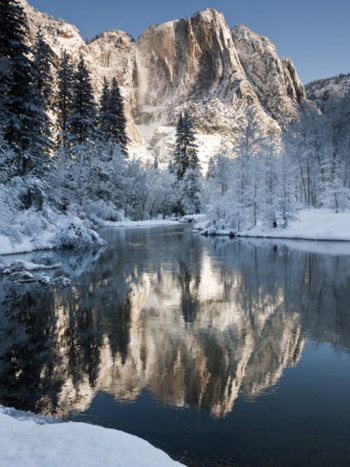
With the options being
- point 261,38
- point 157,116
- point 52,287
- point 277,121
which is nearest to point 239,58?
point 261,38

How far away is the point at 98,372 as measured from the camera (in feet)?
17.9

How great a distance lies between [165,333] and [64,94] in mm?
41468

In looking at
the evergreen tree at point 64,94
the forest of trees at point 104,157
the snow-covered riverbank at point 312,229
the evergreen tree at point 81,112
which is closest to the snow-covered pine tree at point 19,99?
the forest of trees at point 104,157

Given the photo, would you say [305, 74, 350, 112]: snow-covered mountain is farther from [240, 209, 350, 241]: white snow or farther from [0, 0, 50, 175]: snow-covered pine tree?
[0, 0, 50, 175]: snow-covered pine tree

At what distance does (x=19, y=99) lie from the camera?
2062 cm

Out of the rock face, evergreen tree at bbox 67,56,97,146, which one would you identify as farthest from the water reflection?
the rock face

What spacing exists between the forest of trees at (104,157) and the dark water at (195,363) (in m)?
6.58

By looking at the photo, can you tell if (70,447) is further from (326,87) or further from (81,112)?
(326,87)

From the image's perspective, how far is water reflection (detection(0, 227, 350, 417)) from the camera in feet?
16.2

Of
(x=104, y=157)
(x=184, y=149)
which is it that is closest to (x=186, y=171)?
(x=184, y=149)

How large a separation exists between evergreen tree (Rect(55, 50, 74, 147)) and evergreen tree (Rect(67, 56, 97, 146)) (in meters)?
1.07

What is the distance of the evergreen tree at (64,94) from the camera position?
135ft

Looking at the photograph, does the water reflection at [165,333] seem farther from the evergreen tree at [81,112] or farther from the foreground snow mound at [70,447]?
the evergreen tree at [81,112]

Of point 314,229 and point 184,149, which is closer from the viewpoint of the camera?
point 314,229
